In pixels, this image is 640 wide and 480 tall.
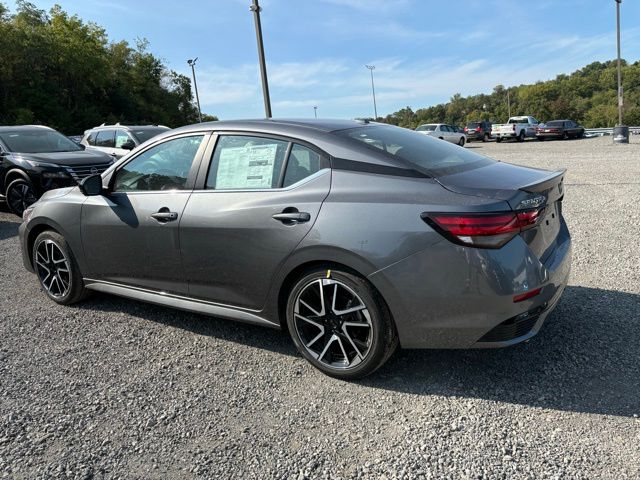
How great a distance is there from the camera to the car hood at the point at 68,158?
360 inches

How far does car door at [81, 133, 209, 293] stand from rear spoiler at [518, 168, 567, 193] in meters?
2.23

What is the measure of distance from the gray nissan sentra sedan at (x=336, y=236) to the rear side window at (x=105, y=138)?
31.1ft

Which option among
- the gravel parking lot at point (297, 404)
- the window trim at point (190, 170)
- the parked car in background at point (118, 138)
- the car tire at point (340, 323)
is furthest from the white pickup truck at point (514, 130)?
the car tire at point (340, 323)

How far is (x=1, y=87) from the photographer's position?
41.2 meters

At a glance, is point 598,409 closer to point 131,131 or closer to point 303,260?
point 303,260

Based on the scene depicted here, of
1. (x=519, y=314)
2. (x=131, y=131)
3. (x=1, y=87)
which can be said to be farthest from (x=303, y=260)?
(x=1, y=87)

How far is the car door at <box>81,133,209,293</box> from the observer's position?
366 cm

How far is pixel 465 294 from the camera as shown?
8.73 ft

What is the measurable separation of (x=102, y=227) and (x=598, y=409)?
12.1 ft

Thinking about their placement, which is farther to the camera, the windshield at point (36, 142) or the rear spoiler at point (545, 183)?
the windshield at point (36, 142)

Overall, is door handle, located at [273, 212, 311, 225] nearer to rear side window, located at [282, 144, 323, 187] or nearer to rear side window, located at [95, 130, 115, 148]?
rear side window, located at [282, 144, 323, 187]

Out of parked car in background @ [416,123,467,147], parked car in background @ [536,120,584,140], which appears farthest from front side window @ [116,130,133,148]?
parked car in background @ [536,120,584,140]

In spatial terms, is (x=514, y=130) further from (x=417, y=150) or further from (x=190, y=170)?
(x=190, y=170)

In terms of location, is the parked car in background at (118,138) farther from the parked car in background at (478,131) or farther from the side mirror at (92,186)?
the parked car in background at (478,131)
